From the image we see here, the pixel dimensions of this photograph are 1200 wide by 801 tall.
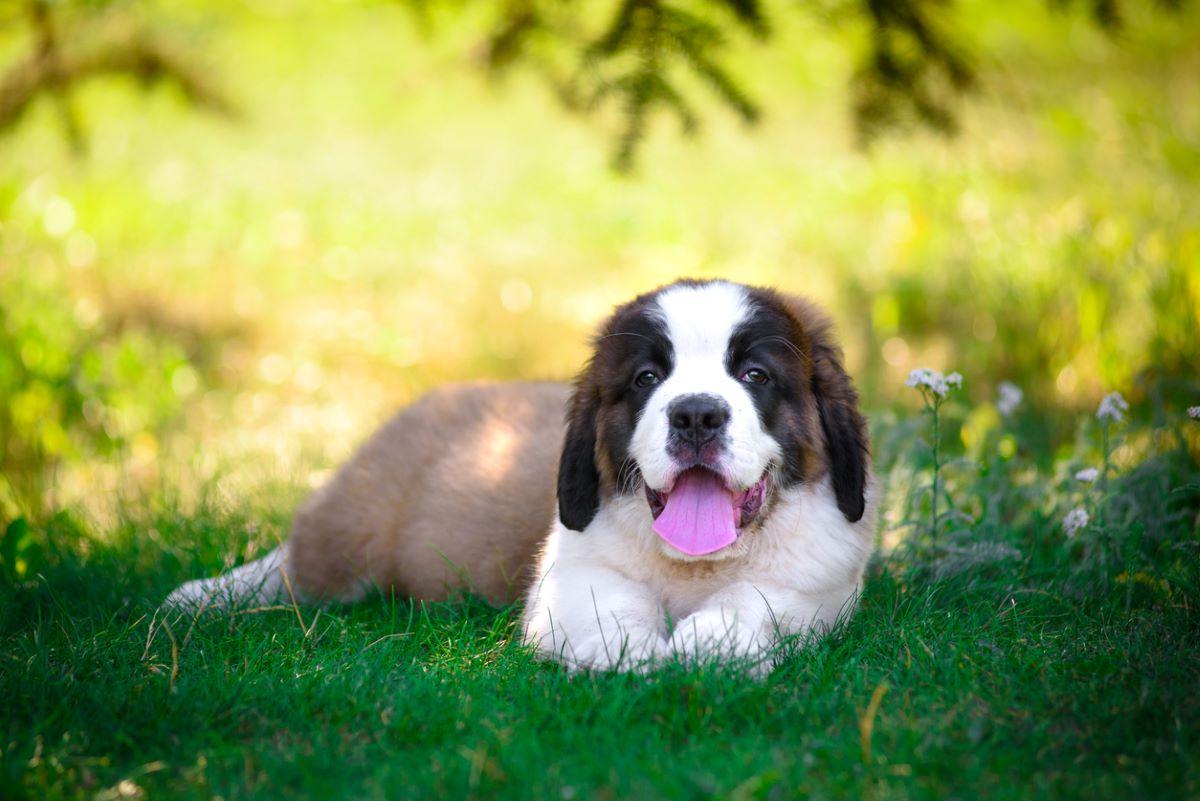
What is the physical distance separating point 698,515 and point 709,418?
0.26 metres

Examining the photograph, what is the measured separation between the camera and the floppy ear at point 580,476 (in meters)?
3.06

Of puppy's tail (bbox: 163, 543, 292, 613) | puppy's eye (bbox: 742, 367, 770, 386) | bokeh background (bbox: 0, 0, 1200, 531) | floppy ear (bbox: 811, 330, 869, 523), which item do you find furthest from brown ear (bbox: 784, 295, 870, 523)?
puppy's tail (bbox: 163, 543, 292, 613)

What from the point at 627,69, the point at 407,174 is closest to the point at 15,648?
the point at 627,69

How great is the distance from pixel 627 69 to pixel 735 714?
190 cm

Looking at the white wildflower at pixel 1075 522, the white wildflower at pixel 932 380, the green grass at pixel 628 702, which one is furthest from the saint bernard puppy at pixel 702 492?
the white wildflower at pixel 1075 522

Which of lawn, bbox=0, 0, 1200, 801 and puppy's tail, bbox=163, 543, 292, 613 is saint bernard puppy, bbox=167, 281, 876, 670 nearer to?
puppy's tail, bbox=163, 543, 292, 613

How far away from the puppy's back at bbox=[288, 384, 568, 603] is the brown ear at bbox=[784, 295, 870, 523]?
2.88 feet

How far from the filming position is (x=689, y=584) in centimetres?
300

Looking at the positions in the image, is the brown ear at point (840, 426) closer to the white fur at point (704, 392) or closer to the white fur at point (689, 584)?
the white fur at point (689, 584)

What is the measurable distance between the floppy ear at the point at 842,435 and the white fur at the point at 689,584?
0.13 feet

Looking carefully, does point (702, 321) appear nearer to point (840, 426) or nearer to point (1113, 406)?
point (840, 426)

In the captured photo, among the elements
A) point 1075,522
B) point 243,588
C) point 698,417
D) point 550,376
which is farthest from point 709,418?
point 550,376

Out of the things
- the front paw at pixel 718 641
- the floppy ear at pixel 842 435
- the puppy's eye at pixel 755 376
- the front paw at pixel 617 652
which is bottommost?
the front paw at pixel 617 652

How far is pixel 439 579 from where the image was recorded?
3557 millimetres
